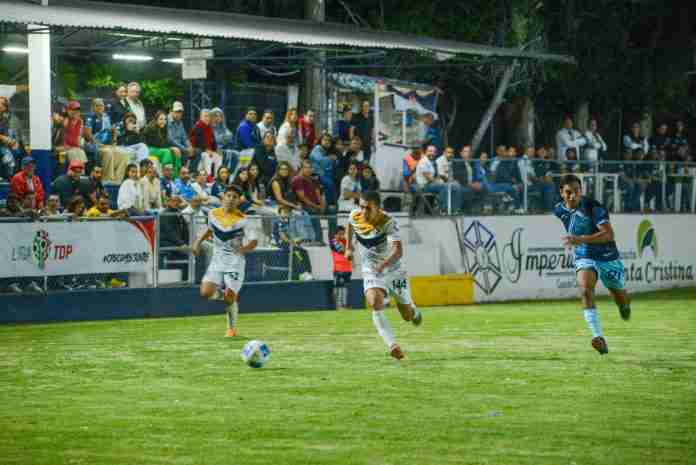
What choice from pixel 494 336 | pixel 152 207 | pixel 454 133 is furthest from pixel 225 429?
pixel 454 133

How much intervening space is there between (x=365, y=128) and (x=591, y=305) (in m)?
14.8

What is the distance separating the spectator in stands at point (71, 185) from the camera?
77.7ft

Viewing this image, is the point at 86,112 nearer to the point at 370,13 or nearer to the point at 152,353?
the point at 370,13

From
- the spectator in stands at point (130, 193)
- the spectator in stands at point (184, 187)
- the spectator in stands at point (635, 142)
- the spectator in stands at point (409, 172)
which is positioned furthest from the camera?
the spectator in stands at point (635, 142)

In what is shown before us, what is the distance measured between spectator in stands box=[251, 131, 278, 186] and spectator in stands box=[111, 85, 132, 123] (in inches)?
110

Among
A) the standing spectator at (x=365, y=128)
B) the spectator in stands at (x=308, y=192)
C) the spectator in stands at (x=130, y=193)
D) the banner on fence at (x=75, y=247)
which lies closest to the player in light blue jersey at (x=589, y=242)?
the banner on fence at (x=75, y=247)

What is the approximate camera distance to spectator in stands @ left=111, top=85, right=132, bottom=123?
2661 cm

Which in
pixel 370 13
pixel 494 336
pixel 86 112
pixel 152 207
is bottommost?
pixel 494 336

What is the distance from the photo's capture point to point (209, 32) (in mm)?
26078

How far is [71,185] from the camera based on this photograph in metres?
23.8

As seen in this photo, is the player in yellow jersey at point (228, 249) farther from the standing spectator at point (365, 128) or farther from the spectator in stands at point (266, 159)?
the standing spectator at point (365, 128)

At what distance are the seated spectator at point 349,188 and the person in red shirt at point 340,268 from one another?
1341 mm

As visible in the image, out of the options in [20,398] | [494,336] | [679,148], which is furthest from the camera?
[679,148]

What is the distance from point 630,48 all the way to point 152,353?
27.8 meters
